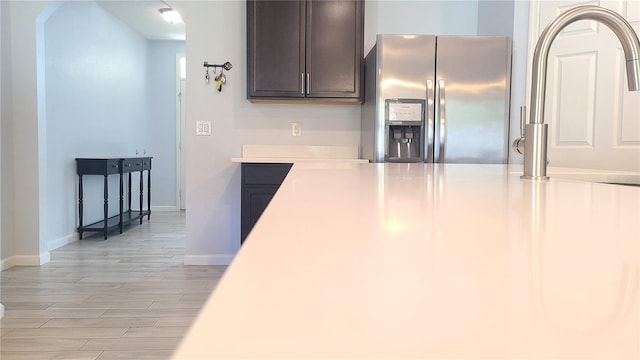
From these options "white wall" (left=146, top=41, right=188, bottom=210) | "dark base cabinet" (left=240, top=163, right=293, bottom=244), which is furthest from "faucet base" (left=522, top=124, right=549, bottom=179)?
"white wall" (left=146, top=41, right=188, bottom=210)

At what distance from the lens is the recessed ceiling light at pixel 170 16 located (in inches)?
214

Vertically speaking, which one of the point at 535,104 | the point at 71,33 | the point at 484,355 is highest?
the point at 71,33

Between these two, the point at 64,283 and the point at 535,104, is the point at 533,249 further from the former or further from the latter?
the point at 64,283

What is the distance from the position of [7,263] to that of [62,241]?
878 millimetres

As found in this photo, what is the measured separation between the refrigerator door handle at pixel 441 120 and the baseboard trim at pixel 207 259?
1787mm

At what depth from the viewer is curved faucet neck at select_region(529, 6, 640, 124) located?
102cm

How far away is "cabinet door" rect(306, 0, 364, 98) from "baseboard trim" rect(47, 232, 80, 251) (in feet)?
8.90

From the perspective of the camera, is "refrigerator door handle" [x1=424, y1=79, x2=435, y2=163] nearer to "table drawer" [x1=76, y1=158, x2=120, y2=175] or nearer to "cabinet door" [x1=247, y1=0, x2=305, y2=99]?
"cabinet door" [x1=247, y1=0, x2=305, y2=99]

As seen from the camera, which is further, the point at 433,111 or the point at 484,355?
the point at 433,111

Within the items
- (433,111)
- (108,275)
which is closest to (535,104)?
(433,111)

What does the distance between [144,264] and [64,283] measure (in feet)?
A: 2.13

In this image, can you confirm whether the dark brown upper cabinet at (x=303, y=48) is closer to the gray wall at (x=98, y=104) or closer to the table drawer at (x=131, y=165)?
the gray wall at (x=98, y=104)

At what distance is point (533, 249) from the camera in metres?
0.39

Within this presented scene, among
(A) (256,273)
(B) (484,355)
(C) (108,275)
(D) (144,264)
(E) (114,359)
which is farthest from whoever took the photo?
(D) (144,264)
